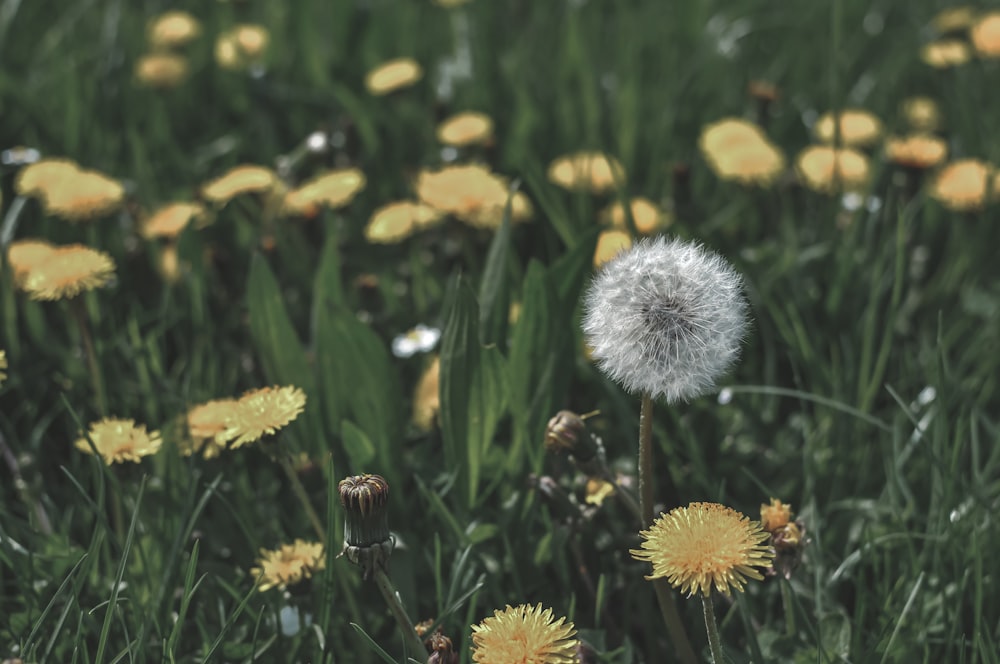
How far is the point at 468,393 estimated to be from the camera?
158 cm

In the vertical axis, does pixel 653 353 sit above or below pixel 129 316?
above

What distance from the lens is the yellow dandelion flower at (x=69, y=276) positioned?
5.44 ft

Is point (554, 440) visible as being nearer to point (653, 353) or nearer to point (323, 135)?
point (653, 353)

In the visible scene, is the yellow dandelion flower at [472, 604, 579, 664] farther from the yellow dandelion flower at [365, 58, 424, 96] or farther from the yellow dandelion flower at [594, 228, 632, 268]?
the yellow dandelion flower at [365, 58, 424, 96]

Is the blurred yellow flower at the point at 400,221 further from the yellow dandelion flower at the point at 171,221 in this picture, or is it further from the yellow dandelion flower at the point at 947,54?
the yellow dandelion flower at the point at 947,54

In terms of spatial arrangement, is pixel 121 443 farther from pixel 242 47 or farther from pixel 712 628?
pixel 242 47

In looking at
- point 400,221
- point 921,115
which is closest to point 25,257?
point 400,221

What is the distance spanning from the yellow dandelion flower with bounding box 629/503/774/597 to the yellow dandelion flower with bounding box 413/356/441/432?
0.74 m

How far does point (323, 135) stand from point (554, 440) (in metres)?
1.26

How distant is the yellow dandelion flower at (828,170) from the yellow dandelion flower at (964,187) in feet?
0.57

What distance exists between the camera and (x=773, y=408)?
1911mm

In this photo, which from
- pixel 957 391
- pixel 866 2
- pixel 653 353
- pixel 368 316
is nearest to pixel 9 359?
pixel 368 316

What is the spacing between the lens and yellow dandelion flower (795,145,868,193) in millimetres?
2332

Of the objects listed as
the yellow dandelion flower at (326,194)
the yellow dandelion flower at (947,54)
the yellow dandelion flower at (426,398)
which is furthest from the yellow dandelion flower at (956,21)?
the yellow dandelion flower at (426,398)
